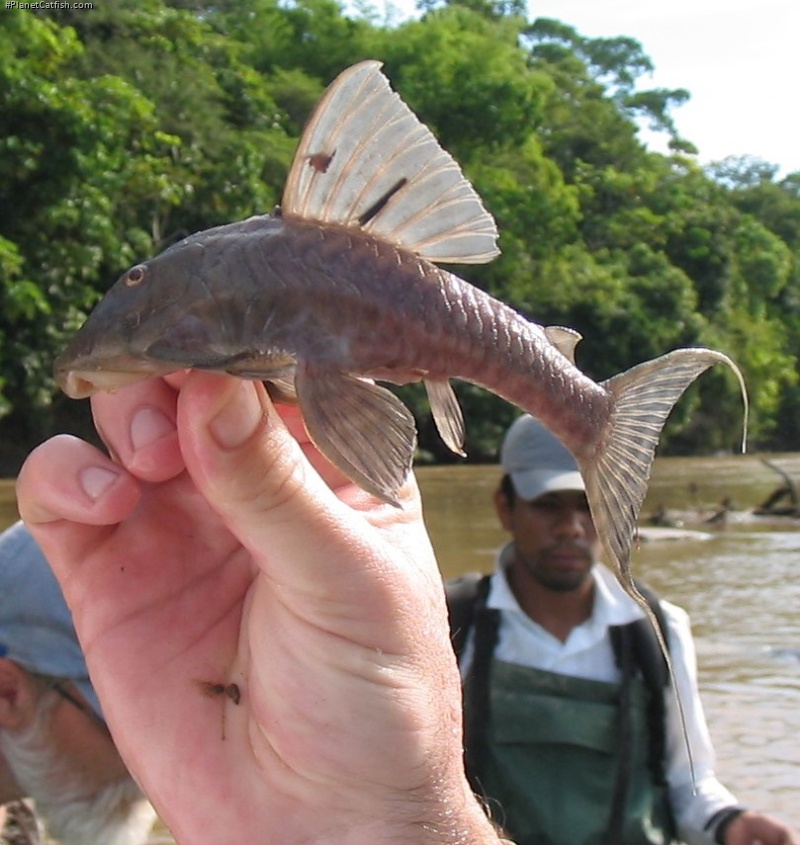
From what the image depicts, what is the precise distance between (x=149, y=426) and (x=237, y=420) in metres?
0.29

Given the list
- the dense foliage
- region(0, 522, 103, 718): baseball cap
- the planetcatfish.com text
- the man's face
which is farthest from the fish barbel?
the planetcatfish.com text

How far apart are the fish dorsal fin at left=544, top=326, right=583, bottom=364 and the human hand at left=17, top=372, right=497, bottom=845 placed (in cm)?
35

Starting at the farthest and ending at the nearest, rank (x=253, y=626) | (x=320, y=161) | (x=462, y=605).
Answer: (x=462, y=605), (x=253, y=626), (x=320, y=161)

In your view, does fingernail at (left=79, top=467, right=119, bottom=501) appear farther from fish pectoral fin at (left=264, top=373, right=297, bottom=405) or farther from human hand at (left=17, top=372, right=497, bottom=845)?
fish pectoral fin at (left=264, top=373, right=297, bottom=405)

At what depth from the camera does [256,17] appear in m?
36.1

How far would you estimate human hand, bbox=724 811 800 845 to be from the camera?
3.51 metres

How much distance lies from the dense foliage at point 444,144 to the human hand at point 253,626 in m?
12.0

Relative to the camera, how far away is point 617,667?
12.6 ft

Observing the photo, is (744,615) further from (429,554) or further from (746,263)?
(746,263)

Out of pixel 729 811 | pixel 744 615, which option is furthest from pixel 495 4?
pixel 729 811

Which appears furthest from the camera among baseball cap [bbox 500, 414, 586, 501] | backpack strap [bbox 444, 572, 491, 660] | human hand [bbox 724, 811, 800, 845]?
baseball cap [bbox 500, 414, 586, 501]

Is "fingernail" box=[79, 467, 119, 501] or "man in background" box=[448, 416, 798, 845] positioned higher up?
"fingernail" box=[79, 467, 119, 501]

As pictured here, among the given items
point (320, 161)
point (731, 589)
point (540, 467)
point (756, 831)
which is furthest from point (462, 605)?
point (731, 589)

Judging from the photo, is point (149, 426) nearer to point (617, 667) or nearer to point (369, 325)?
point (369, 325)
